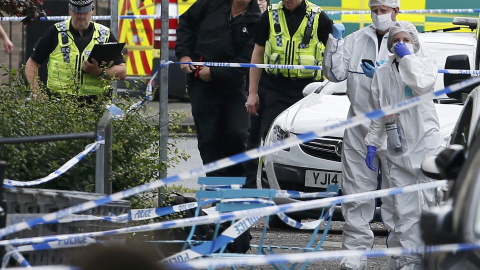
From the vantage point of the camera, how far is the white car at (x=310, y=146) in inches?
355

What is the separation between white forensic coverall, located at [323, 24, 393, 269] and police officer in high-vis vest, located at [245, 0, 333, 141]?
1.77 meters

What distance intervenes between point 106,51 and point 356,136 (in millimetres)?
2503

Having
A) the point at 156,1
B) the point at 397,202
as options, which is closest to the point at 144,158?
the point at 397,202

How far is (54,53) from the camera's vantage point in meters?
9.59

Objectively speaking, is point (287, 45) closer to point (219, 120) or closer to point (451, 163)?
point (219, 120)

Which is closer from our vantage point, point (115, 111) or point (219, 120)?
point (115, 111)

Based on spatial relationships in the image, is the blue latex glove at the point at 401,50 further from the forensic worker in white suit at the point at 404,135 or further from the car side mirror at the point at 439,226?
the car side mirror at the point at 439,226

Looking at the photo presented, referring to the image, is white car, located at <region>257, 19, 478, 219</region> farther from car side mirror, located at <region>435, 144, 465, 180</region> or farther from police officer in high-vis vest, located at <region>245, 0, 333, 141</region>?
Answer: car side mirror, located at <region>435, 144, 465, 180</region>

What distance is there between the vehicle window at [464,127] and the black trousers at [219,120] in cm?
343

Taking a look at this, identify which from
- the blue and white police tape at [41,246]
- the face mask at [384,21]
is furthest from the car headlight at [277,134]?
the blue and white police tape at [41,246]

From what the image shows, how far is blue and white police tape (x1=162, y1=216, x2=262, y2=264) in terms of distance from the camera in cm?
543

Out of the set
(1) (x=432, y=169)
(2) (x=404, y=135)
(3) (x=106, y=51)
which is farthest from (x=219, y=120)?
(1) (x=432, y=169)

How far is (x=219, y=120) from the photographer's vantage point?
923cm

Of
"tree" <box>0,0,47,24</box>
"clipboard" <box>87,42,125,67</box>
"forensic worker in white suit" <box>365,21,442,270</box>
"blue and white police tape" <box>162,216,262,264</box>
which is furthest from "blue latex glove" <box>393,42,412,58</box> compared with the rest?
"clipboard" <box>87,42,125,67</box>
